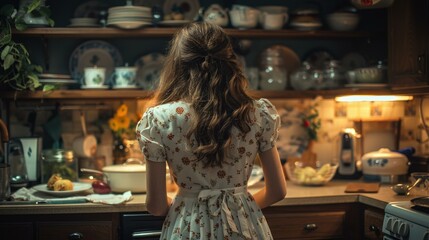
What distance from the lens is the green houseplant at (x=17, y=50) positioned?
3.09 meters

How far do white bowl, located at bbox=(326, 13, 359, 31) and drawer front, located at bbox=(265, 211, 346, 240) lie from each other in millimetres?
1059

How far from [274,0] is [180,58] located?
1.75 meters

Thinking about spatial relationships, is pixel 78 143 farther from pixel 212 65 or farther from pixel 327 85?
pixel 212 65

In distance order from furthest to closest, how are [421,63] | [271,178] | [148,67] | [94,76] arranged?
[148,67]
[94,76]
[421,63]
[271,178]

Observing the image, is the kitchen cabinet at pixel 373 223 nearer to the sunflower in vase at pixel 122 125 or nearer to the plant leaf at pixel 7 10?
the sunflower in vase at pixel 122 125

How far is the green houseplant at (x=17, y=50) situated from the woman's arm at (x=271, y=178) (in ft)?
4.67

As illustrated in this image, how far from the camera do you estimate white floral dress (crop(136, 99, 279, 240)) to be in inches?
80.5

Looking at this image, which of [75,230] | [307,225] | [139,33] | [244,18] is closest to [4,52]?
[139,33]

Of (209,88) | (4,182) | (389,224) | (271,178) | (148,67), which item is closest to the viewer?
(209,88)

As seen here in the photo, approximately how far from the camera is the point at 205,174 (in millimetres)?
2086

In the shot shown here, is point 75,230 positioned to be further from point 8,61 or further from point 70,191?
point 8,61

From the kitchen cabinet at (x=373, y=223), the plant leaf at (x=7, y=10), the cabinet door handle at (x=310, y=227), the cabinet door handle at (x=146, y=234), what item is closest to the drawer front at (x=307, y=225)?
the cabinet door handle at (x=310, y=227)

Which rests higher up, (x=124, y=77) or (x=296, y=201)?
(x=124, y=77)

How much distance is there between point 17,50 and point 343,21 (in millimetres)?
1706
